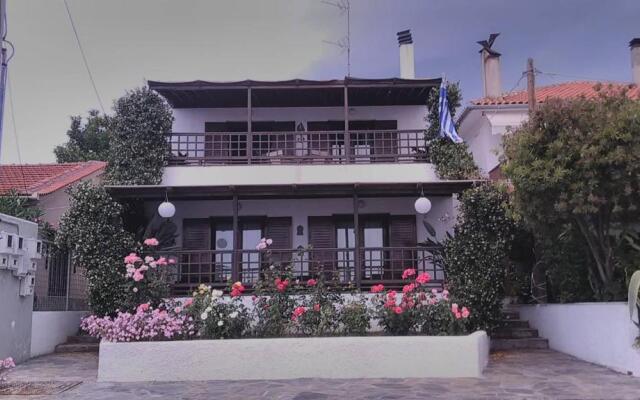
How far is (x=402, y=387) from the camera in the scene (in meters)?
8.66

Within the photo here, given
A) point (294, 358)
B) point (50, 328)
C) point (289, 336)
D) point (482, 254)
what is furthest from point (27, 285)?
point (482, 254)

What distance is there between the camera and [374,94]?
16.1m

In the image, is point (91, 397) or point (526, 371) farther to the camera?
point (526, 371)

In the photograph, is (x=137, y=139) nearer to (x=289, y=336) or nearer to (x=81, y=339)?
(x=81, y=339)

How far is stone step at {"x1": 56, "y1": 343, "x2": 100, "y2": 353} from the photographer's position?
12992 millimetres

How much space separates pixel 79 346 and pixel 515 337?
942 cm

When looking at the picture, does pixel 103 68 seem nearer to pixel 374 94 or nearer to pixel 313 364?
pixel 374 94

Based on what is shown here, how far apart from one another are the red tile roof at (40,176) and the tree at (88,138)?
437 inches

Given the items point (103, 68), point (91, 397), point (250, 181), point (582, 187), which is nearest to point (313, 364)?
point (91, 397)

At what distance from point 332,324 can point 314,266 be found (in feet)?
16.8

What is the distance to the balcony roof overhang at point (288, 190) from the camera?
13.9 meters

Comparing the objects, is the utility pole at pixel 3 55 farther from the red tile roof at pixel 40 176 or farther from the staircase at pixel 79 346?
the red tile roof at pixel 40 176

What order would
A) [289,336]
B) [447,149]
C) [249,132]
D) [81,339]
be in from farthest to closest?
[249,132] → [447,149] → [81,339] → [289,336]

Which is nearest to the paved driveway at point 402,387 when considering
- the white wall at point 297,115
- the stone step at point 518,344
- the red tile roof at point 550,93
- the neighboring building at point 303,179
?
the stone step at point 518,344
